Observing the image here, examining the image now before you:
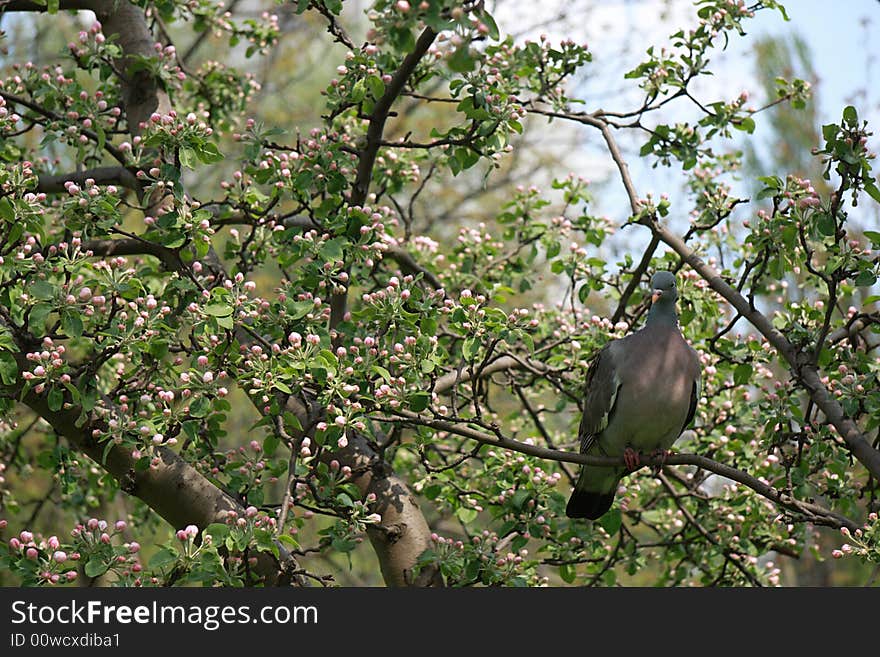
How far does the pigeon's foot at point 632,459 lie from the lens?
4.50 m

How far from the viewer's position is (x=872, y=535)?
156 inches

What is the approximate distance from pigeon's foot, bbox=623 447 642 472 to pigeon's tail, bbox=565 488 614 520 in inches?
13.5

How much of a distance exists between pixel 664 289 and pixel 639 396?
542 mm

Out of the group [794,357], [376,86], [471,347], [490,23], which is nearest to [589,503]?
[794,357]

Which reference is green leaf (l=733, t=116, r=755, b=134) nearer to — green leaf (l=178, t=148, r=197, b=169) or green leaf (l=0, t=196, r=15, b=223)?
green leaf (l=178, t=148, r=197, b=169)

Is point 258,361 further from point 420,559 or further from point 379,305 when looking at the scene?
point 420,559

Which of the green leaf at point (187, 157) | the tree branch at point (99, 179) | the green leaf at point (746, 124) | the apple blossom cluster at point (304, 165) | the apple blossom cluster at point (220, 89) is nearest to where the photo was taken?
the green leaf at point (187, 157)

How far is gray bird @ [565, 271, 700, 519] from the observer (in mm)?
4660

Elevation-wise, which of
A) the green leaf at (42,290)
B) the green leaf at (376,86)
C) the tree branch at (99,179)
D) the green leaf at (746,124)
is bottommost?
the green leaf at (42,290)

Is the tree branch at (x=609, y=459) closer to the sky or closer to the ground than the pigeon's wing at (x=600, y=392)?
closer to the ground

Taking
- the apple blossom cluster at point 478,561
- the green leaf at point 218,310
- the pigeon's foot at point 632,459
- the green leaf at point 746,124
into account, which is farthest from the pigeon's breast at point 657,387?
the green leaf at point 218,310

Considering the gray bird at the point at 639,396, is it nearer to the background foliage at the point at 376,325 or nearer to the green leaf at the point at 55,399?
Result: the background foliage at the point at 376,325

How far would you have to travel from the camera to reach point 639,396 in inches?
184

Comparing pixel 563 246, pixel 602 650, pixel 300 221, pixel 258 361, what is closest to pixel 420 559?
pixel 602 650
